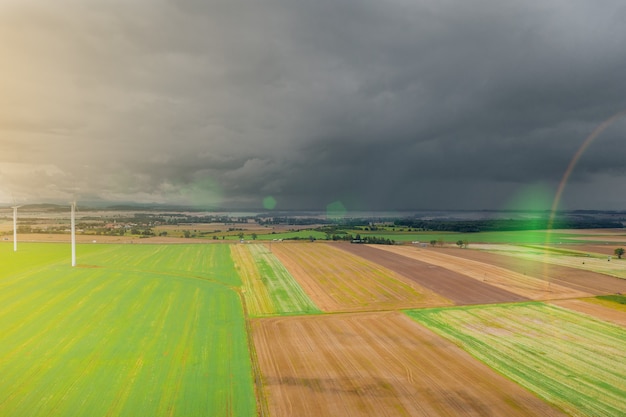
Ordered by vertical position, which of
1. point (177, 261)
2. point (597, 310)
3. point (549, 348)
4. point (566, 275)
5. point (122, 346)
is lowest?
point (597, 310)

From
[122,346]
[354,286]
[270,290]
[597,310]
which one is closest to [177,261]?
[270,290]

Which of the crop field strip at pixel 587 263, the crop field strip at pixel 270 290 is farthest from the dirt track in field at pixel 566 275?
the crop field strip at pixel 270 290

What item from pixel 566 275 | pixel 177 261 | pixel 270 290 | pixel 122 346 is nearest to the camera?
pixel 122 346

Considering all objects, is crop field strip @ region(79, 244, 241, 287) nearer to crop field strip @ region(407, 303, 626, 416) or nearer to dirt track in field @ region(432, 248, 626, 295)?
crop field strip @ region(407, 303, 626, 416)

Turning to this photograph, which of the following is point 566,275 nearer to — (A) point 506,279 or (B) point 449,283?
(A) point 506,279

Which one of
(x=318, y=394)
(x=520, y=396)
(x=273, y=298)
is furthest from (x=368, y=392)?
(x=273, y=298)

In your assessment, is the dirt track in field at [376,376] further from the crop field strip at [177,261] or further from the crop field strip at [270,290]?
the crop field strip at [177,261]

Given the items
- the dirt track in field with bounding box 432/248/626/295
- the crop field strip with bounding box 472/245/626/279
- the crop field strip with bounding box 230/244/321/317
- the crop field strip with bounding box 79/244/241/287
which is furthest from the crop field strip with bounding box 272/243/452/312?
the crop field strip with bounding box 472/245/626/279
